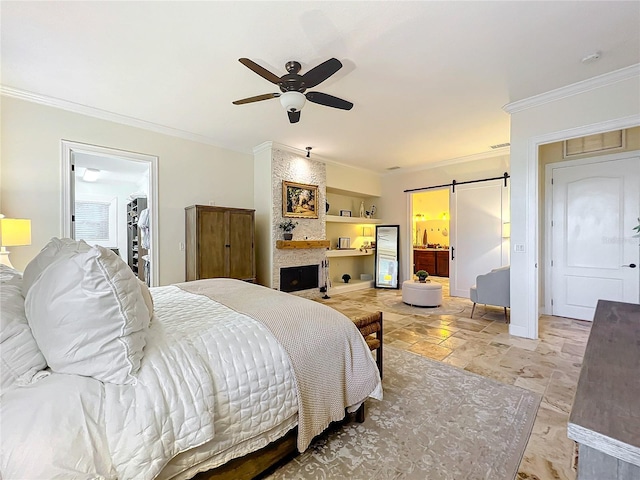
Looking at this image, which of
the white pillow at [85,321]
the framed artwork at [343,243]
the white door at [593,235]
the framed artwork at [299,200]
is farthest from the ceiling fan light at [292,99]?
the framed artwork at [343,243]

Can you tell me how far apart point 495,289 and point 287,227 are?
3510mm

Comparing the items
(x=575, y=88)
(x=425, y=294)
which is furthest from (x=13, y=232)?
(x=575, y=88)

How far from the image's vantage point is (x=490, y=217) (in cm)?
564

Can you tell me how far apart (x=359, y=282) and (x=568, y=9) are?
5.74 m

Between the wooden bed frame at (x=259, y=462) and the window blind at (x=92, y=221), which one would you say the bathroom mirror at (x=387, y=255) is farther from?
the window blind at (x=92, y=221)

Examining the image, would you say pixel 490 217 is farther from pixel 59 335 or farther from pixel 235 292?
pixel 59 335

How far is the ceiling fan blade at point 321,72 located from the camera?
215cm

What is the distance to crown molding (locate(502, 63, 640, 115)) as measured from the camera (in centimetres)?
281

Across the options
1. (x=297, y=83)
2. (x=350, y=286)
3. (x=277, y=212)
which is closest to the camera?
(x=297, y=83)

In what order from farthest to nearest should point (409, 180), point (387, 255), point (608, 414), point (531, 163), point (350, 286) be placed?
1. point (387, 255)
2. point (409, 180)
3. point (350, 286)
4. point (531, 163)
5. point (608, 414)

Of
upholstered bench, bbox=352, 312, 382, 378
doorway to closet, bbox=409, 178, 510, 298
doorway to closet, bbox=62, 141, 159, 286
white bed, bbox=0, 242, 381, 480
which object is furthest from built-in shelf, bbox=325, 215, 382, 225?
white bed, bbox=0, 242, 381, 480

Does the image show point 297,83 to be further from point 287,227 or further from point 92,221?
point 92,221

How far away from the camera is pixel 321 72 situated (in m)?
2.28

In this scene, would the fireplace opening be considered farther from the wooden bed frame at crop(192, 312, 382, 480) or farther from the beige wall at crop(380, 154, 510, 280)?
the wooden bed frame at crop(192, 312, 382, 480)
